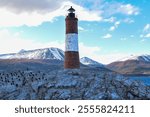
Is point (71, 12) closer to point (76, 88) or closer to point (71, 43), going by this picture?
point (71, 43)

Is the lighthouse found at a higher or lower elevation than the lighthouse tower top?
lower

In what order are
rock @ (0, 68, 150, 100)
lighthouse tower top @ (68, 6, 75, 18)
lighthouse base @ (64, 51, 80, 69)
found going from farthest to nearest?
lighthouse tower top @ (68, 6, 75, 18) → lighthouse base @ (64, 51, 80, 69) → rock @ (0, 68, 150, 100)

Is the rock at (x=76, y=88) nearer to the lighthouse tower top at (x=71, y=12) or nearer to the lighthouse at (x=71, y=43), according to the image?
the lighthouse at (x=71, y=43)

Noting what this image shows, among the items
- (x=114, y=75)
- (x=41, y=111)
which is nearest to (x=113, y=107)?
(x=41, y=111)

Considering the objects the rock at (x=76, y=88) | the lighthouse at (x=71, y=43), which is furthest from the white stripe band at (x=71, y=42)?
the rock at (x=76, y=88)

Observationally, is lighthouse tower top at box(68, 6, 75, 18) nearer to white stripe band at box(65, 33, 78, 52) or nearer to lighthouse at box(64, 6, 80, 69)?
lighthouse at box(64, 6, 80, 69)

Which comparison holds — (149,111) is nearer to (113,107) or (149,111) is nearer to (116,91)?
(113,107)

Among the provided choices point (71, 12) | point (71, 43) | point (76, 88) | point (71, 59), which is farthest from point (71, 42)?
point (76, 88)

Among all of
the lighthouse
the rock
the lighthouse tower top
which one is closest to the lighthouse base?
the lighthouse
